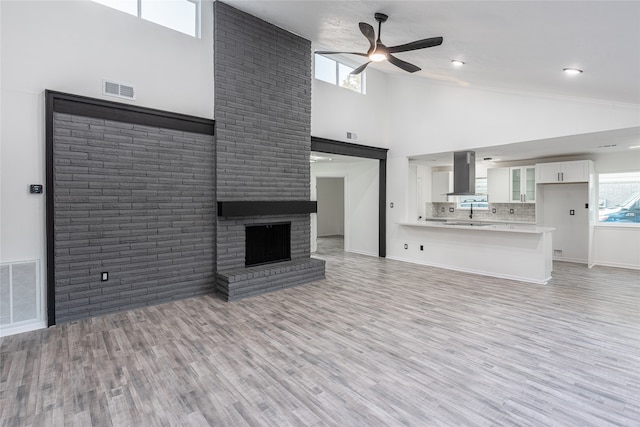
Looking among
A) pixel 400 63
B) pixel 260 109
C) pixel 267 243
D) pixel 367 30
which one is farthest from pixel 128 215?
pixel 400 63

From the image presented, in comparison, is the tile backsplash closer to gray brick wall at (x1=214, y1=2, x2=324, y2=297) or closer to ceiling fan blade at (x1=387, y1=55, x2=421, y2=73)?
gray brick wall at (x1=214, y1=2, x2=324, y2=297)

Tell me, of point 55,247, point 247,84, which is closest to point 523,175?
point 247,84

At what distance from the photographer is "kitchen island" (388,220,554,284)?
213 inches

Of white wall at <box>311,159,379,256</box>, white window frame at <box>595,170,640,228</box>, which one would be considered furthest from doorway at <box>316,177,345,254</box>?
white window frame at <box>595,170,640,228</box>

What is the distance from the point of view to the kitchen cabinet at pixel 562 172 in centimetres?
662

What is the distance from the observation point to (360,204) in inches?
324

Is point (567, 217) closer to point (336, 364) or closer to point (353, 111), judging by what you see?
point (353, 111)

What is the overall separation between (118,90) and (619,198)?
9192mm

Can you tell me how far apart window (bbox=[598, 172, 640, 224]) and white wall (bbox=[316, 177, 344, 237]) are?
7.42 metres

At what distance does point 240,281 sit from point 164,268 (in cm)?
101

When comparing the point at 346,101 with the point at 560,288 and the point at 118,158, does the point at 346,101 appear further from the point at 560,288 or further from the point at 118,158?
the point at 560,288

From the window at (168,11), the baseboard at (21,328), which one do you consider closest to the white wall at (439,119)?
the window at (168,11)

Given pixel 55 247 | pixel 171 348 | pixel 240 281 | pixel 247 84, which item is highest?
pixel 247 84

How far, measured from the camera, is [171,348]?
3016 millimetres
